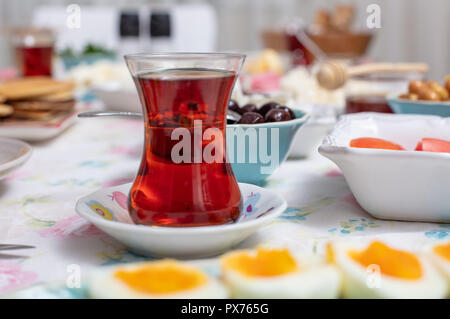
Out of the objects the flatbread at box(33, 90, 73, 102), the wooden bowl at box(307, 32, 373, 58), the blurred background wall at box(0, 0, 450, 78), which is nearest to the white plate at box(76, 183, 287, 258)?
the flatbread at box(33, 90, 73, 102)

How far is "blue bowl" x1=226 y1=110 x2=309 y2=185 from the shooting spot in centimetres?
65

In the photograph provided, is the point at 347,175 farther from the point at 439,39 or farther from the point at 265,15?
the point at 265,15

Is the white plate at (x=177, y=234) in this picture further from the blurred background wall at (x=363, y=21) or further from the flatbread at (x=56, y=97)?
the blurred background wall at (x=363, y=21)

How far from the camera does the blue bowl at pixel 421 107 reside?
31.5 inches

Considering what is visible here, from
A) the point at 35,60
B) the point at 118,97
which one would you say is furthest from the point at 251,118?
the point at 35,60

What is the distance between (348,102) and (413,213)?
484 mm

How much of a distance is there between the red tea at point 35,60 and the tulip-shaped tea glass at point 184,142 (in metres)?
0.99

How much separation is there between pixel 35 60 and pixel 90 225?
0.97 meters

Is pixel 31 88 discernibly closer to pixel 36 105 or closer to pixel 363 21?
pixel 36 105

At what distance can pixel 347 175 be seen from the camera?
22.1 inches

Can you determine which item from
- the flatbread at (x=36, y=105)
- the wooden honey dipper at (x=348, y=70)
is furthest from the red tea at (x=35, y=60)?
the wooden honey dipper at (x=348, y=70)

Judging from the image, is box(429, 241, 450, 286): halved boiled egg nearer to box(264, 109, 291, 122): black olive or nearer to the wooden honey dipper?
box(264, 109, 291, 122): black olive

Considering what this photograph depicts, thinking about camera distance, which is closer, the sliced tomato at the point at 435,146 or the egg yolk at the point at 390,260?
the egg yolk at the point at 390,260

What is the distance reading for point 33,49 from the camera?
54.7 inches
